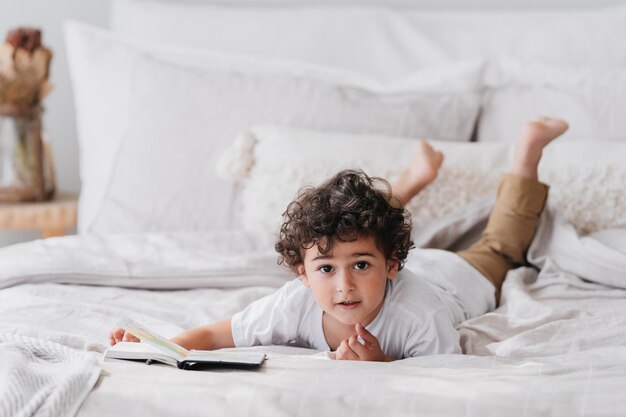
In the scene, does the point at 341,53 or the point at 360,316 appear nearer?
the point at 360,316

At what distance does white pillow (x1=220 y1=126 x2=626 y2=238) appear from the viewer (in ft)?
6.74

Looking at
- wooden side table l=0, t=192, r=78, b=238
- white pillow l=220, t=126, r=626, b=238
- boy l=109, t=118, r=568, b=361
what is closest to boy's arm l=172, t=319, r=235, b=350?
boy l=109, t=118, r=568, b=361

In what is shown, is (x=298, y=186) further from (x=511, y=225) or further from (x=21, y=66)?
(x=21, y=66)

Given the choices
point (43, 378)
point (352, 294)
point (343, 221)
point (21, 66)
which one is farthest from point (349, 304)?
point (21, 66)

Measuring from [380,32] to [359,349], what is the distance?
A: 1.44 m

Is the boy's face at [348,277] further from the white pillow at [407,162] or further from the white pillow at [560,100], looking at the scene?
the white pillow at [560,100]

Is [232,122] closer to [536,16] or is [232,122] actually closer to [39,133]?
[39,133]

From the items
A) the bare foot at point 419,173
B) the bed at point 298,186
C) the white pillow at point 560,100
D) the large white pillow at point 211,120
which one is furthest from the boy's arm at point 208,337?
the white pillow at point 560,100

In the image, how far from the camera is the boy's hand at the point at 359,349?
4.93ft

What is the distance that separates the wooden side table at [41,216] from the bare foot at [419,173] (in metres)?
1.08

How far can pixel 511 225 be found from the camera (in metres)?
2.04

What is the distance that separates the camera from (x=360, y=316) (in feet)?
5.13

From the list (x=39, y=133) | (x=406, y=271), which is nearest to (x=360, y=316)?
(x=406, y=271)

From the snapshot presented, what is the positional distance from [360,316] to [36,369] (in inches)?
20.3
